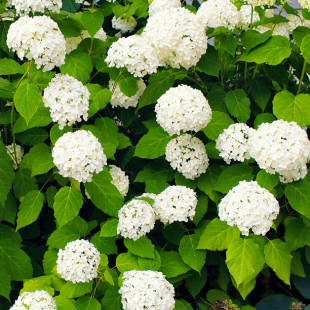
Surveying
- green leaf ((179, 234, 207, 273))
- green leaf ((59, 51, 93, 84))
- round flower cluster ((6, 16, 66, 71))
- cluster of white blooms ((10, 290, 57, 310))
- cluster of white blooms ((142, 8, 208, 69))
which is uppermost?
round flower cluster ((6, 16, 66, 71))

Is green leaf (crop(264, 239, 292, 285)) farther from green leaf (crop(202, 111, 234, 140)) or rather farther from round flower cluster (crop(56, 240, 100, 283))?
round flower cluster (crop(56, 240, 100, 283))

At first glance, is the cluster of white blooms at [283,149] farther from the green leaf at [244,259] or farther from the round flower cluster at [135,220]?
the round flower cluster at [135,220]

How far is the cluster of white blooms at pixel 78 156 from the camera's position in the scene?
213 centimetres

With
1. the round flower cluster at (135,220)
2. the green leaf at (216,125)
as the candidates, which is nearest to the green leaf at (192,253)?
the round flower cluster at (135,220)

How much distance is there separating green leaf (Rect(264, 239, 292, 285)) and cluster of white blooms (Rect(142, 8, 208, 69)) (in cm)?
147

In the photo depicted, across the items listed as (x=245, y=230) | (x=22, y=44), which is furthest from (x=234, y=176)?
(x=22, y=44)

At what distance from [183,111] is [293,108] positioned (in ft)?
2.67

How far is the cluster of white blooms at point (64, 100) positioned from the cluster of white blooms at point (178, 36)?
73cm

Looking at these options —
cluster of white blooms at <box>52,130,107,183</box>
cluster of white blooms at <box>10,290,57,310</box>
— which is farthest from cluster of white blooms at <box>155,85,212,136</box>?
cluster of white blooms at <box>10,290,57,310</box>

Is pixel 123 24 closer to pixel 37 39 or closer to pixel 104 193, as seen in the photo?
pixel 37 39

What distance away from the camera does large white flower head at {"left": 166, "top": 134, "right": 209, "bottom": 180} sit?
8.61 ft

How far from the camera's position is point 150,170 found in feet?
9.60

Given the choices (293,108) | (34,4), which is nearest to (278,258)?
(293,108)

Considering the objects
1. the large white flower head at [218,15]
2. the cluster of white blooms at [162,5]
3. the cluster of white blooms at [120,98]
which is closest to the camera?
the large white flower head at [218,15]
